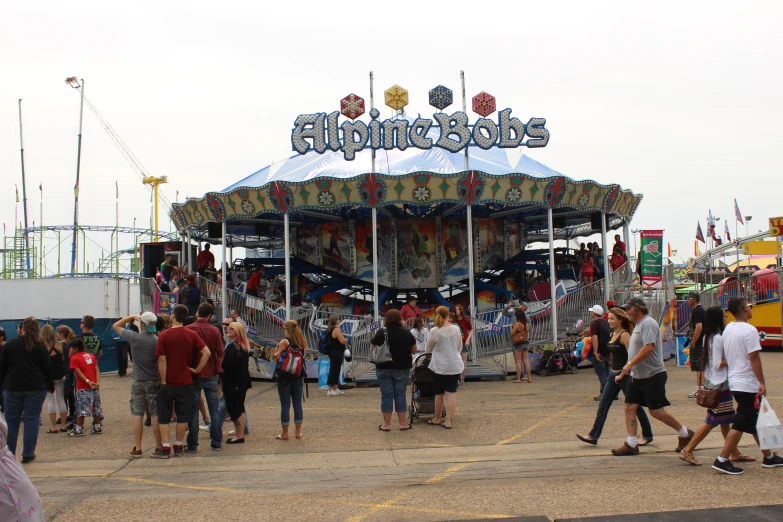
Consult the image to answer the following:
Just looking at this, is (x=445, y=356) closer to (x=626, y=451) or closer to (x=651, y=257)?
(x=626, y=451)

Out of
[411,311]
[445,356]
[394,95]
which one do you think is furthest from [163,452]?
[394,95]

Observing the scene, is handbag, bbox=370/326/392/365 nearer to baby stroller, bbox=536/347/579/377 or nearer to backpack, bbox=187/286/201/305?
baby stroller, bbox=536/347/579/377

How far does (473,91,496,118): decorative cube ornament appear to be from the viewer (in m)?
18.0

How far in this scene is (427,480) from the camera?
7.09m

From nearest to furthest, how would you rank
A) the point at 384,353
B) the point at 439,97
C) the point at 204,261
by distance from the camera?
the point at 384,353
the point at 439,97
the point at 204,261

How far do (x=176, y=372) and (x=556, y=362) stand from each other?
1016 centimetres

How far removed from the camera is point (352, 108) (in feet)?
57.8

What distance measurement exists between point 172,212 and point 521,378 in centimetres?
1176

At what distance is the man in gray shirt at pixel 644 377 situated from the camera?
7.55 metres

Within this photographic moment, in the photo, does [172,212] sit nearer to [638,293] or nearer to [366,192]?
[366,192]

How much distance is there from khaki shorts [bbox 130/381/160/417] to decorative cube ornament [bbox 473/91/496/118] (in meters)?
11.7

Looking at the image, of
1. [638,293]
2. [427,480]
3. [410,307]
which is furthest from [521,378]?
[427,480]

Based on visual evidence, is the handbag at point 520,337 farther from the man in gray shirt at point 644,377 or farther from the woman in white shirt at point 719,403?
the woman in white shirt at point 719,403

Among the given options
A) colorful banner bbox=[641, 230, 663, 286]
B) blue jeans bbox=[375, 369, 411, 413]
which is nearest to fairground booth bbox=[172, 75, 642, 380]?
colorful banner bbox=[641, 230, 663, 286]
